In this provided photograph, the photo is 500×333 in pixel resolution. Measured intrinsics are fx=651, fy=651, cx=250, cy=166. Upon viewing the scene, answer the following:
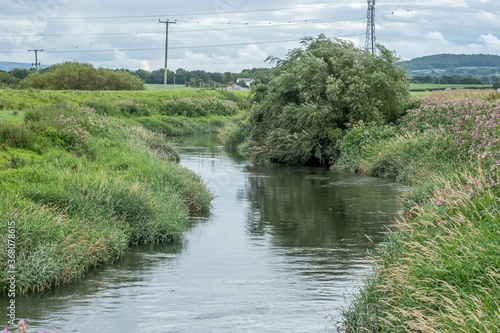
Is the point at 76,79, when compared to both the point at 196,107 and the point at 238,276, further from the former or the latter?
the point at 238,276

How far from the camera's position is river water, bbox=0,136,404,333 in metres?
9.77

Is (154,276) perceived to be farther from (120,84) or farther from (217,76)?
(217,76)

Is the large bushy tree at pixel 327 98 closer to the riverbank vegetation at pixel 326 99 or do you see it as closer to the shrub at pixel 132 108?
the riverbank vegetation at pixel 326 99

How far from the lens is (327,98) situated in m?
34.1

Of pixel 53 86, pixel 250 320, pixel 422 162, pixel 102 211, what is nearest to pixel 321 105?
pixel 422 162

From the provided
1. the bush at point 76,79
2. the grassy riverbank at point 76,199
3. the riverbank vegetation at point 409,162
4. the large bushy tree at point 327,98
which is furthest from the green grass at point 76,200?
the bush at point 76,79

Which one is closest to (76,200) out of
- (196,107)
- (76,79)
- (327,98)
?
(327,98)

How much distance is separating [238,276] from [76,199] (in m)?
4.09

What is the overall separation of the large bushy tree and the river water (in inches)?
442

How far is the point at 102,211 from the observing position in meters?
14.1

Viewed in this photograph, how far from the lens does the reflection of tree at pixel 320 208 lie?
16.4 metres

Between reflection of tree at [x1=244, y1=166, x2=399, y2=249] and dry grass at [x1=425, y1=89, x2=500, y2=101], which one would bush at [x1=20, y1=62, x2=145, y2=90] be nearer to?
dry grass at [x1=425, y1=89, x2=500, y2=101]

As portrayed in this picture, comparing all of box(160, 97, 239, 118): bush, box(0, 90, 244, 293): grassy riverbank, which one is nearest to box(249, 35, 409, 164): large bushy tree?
box(0, 90, 244, 293): grassy riverbank

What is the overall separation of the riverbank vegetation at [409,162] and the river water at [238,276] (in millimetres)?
951
